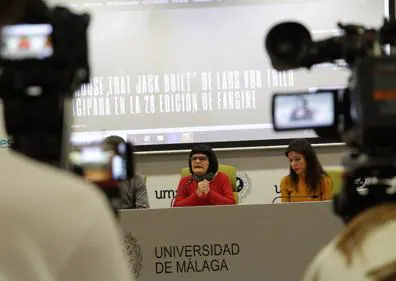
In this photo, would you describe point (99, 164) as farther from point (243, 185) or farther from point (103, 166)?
point (243, 185)

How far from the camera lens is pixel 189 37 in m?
5.93

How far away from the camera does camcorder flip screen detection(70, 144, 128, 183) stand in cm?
107

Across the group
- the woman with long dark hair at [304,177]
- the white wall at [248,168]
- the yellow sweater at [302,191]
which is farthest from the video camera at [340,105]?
the white wall at [248,168]

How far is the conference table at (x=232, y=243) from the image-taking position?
2.66 meters

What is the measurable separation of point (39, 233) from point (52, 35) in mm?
533

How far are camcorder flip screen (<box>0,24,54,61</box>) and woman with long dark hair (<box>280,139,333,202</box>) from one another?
3.10 metres

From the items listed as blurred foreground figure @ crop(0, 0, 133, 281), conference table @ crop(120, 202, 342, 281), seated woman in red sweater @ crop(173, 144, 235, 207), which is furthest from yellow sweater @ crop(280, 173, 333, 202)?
blurred foreground figure @ crop(0, 0, 133, 281)

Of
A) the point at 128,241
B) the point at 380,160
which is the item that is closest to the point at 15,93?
the point at 380,160

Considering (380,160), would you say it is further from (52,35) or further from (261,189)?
(261,189)

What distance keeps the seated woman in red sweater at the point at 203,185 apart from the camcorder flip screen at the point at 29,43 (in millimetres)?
2585

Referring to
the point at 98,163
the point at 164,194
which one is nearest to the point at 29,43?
the point at 98,163

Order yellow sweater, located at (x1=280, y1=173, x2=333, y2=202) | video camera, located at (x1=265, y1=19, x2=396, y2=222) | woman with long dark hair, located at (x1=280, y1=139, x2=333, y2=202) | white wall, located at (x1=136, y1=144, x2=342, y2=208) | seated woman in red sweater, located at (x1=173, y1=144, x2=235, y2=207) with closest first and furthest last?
1. video camera, located at (x1=265, y1=19, x2=396, y2=222)
2. seated woman in red sweater, located at (x1=173, y1=144, x2=235, y2=207)
3. yellow sweater, located at (x1=280, y1=173, x2=333, y2=202)
4. woman with long dark hair, located at (x1=280, y1=139, x2=333, y2=202)
5. white wall, located at (x1=136, y1=144, x2=342, y2=208)

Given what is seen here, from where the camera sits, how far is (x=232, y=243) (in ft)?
8.76

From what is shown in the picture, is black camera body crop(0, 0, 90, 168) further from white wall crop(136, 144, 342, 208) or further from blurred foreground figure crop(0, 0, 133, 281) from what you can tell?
white wall crop(136, 144, 342, 208)
